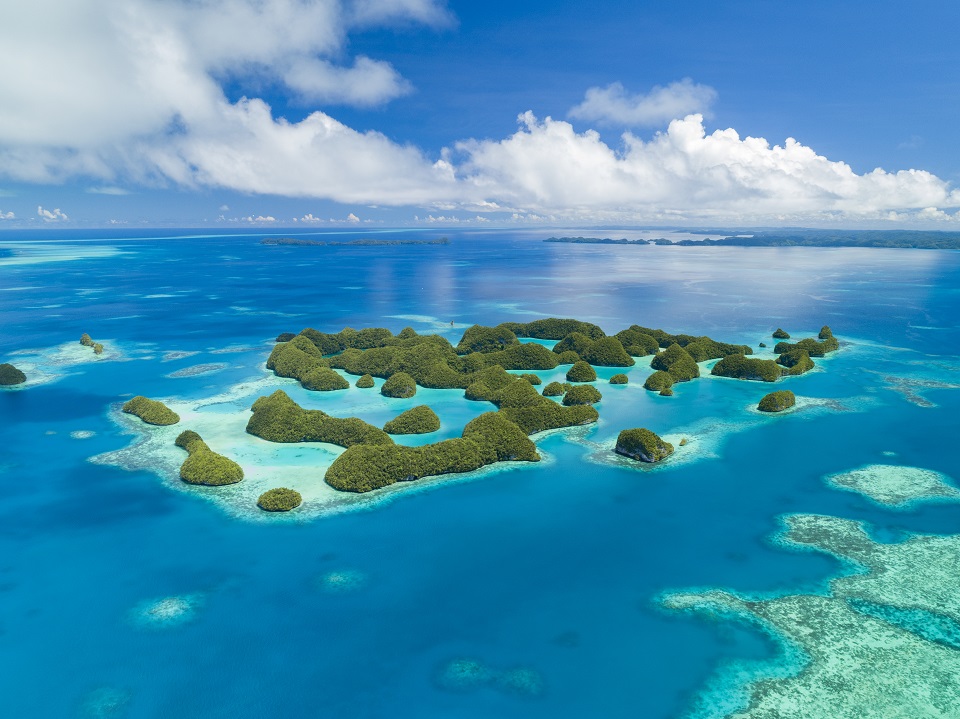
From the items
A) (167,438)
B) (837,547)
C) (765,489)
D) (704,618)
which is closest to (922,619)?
(837,547)

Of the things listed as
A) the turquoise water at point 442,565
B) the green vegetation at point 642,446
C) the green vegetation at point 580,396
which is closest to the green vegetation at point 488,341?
the turquoise water at point 442,565

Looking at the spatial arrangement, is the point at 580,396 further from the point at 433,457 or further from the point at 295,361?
the point at 295,361

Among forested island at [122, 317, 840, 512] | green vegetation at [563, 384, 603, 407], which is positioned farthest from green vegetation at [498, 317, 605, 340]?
green vegetation at [563, 384, 603, 407]

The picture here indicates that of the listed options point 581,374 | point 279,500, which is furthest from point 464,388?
point 279,500

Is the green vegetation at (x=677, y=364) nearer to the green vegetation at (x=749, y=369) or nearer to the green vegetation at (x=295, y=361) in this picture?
the green vegetation at (x=749, y=369)

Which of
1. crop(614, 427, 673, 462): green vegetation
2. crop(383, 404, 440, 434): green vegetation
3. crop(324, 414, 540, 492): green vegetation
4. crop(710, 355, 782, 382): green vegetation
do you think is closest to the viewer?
crop(324, 414, 540, 492): green vegetation

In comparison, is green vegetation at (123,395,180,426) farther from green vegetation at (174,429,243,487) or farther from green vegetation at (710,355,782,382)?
green vegetation at (710,355,782,382)
